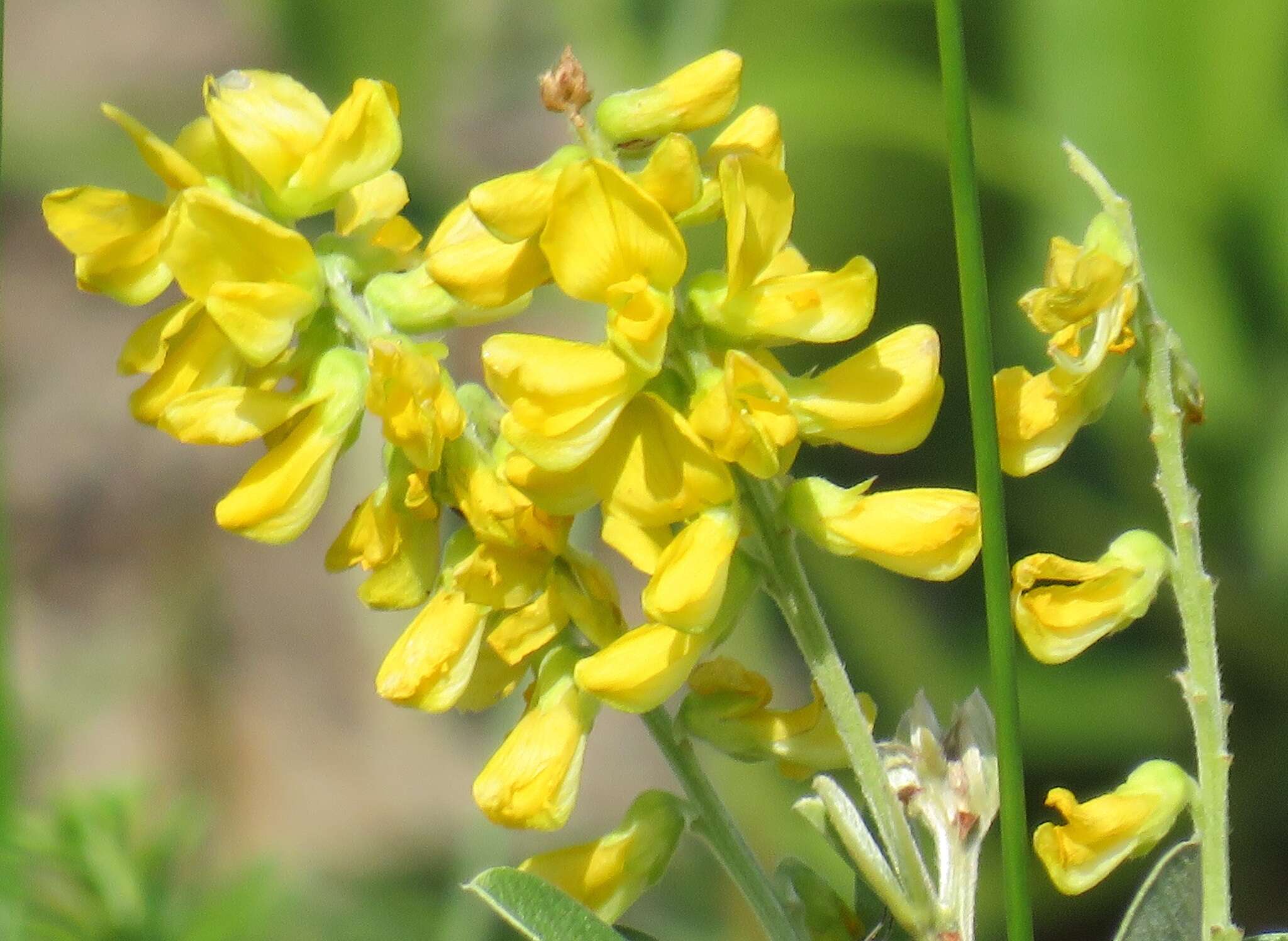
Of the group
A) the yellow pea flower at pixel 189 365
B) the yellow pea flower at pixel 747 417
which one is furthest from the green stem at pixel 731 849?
the yellow pea flower at pixel 189 365

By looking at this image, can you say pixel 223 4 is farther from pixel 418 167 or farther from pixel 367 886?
pixel 367 886

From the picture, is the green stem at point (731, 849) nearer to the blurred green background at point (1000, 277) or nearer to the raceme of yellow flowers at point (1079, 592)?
the raceme of yellow flowers at point (1079, 592)

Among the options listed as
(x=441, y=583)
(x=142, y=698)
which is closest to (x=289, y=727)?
(x=142, y=698)

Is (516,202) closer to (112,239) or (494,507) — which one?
(494,507)

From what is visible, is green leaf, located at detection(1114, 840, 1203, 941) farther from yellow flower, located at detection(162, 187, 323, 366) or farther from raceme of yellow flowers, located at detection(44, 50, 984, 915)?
yellow flower, located at detection(162, 187, 323, 366)

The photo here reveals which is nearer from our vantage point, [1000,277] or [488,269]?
[488,269]

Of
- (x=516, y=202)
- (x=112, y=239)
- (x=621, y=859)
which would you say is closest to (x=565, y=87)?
(x=516, y=202)
